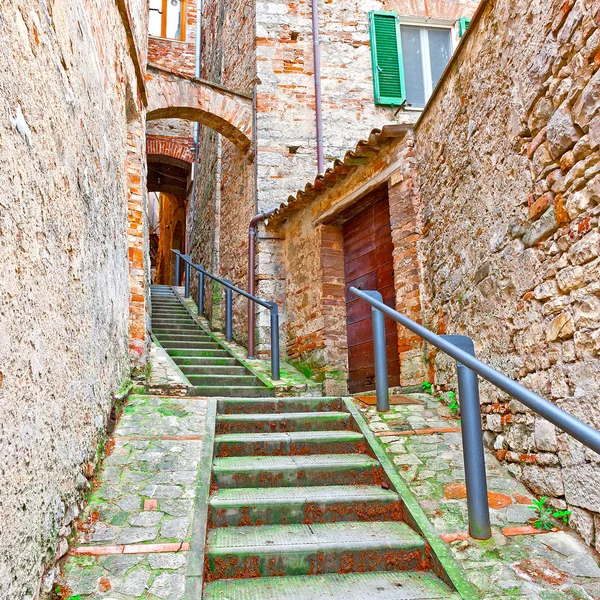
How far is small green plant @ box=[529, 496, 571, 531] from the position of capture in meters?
2.42

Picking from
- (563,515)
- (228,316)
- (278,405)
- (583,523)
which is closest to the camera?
(583,523)

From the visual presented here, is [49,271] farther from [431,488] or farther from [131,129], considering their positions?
[131,129]

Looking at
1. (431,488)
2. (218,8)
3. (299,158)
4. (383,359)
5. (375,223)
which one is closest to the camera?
(431,488)

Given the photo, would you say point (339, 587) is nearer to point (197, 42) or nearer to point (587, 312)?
point (587, 312)

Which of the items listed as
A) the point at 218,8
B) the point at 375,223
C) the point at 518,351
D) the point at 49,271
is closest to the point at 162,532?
the point at 49,271

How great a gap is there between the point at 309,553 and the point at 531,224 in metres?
1.95

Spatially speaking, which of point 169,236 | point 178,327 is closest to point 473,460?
point 178,327

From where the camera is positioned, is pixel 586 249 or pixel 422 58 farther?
pixel 422 58

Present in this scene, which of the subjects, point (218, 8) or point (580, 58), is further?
point (218, 8)

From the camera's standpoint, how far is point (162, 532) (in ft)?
7.79

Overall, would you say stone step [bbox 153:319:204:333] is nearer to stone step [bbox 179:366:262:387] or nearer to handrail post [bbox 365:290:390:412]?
stone step [bbox 179:366:262:387]

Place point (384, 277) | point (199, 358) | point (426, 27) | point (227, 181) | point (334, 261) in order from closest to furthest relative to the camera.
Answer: point (384, 277), point (334, 261), point (199, 358), point (426, 27), point (227, 181)

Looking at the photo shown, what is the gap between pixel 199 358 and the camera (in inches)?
240

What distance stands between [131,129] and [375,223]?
2.64 m
